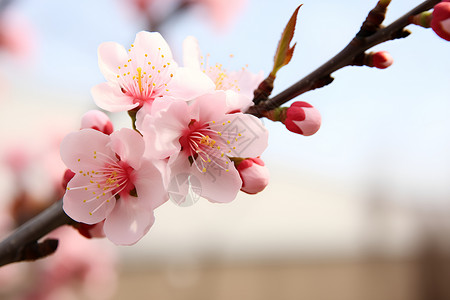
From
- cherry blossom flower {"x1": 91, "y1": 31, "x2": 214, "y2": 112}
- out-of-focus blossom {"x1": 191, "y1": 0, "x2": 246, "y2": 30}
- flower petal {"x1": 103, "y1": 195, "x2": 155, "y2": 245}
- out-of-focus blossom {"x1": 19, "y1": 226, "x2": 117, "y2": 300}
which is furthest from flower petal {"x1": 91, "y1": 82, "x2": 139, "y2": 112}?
→ out-of-focus blossom {"x1": 19, "y1": 226, "x2": 117, "y2": 300}

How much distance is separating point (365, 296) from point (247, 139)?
204 inches

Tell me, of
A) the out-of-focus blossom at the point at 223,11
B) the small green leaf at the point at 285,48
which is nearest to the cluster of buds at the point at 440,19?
the small green leaf at the point at 285,48

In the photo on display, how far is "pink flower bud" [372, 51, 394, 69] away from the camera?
46cm

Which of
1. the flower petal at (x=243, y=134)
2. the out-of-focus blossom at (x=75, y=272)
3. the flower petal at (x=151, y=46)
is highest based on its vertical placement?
the flower petal at (x=151, y=46)

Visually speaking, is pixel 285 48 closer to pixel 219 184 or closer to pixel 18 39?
A: pixel 219 184

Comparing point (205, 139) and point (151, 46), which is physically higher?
point (151, 46)

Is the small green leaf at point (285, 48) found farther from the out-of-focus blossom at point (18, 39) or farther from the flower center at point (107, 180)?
the out-of-focus blossom at point (18, 39)

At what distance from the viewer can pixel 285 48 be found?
1.51 ft

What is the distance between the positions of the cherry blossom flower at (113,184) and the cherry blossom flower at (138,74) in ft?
0.15

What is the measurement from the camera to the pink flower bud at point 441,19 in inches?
15.6

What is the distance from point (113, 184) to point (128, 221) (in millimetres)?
49

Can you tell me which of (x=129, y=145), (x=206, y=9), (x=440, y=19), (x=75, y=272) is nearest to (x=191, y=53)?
(x=129, y=145)

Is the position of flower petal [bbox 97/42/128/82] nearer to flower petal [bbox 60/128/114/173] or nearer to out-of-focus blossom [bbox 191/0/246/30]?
flower petal [bbox 60/128/114/173]

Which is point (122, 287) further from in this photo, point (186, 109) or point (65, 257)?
point (186, 109)
